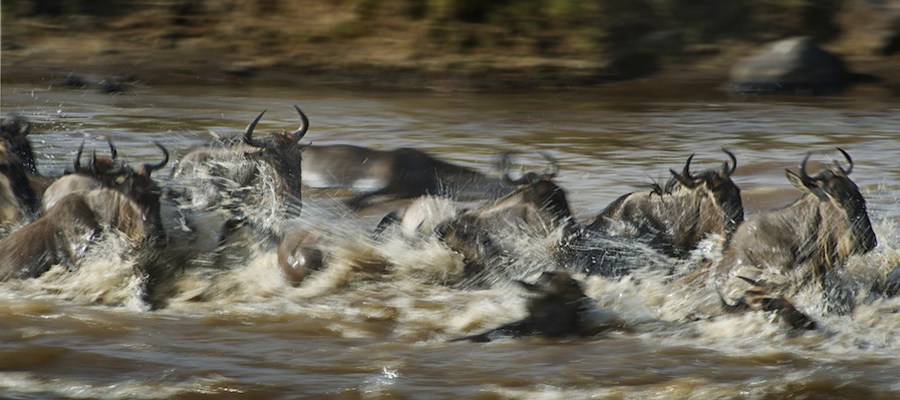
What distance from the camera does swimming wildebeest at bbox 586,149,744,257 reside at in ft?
18.6

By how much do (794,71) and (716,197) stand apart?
1139 cm

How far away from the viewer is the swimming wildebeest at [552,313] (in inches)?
199

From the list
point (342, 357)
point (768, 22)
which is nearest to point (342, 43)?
point (768, 22)

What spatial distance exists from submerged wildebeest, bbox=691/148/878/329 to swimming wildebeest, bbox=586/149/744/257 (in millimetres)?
211

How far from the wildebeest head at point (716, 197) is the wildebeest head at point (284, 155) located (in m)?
2.48

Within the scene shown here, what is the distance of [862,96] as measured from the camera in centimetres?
1600

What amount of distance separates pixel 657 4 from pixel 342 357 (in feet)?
51.8

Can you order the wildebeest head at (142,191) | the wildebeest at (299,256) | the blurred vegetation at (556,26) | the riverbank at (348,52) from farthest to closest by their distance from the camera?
the blurred vegetation at (556,26)
the riverbank at (348,52)
the wildebeest at (299,256)
the wildebeest head at (142,191)

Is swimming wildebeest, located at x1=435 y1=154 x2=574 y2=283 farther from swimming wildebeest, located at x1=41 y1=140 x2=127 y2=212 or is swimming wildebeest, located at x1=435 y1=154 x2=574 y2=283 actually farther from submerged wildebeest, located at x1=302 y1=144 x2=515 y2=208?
submerged wildebeest, located at x1=302 y1=144 x2=515 y2=208

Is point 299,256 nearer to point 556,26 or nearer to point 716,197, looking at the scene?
point 716,197

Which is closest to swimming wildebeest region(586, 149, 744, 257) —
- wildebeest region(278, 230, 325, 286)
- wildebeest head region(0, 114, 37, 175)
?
wildebeest region(278, 230, 325, 286)

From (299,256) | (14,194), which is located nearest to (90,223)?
(299,256)

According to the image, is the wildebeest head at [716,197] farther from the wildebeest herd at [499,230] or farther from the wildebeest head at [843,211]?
the wildebeest head at [843,211]

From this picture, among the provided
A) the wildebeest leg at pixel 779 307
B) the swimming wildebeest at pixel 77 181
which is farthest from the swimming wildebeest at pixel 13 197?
the wildebeest leg at pixel 779 307
